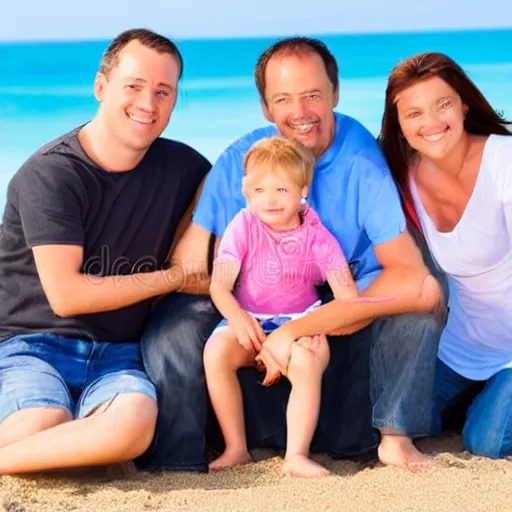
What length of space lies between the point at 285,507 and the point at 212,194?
1.18 m

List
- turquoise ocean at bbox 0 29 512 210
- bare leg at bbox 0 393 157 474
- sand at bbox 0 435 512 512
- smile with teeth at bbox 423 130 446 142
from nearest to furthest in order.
Result: sand at bbox 0 435 512 512 < bare leg at bbox 0 393 157 474 < smile with teeth at bbox 423 130 446 142 < turquoise ocean at bbox 0 29 512 210

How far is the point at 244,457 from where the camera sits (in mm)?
3225

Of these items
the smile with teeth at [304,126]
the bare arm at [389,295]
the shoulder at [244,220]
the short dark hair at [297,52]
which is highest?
the short dark hair at [297,52]

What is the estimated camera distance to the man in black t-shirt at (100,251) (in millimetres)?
3105

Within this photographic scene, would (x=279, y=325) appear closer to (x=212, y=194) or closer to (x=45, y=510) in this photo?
(x=212, y=194)

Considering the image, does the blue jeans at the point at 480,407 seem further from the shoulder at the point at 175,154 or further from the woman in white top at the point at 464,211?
the shoulder at the point at 175,154

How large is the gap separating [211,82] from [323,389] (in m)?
15.5

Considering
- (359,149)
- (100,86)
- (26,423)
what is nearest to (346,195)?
(359,149)

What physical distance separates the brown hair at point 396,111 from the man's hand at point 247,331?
0.71m

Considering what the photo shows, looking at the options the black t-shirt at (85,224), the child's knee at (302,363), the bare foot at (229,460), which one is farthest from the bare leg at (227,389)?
the black t-shirt at (85,224)

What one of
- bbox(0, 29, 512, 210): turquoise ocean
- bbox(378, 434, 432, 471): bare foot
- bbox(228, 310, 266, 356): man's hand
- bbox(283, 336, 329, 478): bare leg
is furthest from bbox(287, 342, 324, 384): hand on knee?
bbox(0, 29, 512, 210): turquoise ocean

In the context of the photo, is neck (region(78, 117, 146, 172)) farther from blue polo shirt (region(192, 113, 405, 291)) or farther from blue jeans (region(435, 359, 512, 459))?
blue jeans (region(435, 359, 512, 459))

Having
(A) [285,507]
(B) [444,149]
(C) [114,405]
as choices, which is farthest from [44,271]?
(B) [444,149]

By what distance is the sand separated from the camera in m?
2.74
